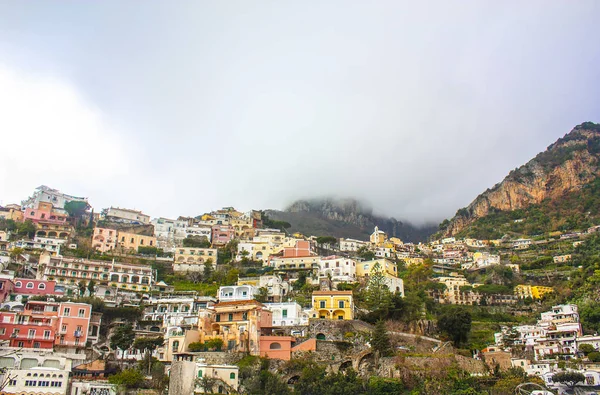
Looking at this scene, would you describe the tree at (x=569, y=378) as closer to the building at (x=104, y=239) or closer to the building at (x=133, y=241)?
the building at (x=133, y=241)

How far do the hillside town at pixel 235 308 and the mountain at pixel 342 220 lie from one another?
3752cm

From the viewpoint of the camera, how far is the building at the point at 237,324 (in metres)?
41.3

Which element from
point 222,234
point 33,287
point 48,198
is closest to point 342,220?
point 222,234

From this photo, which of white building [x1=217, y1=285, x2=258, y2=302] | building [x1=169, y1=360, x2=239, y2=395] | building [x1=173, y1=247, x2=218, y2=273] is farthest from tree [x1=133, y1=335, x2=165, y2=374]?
building [x1=173, y1=247, x2=218, y2=273]

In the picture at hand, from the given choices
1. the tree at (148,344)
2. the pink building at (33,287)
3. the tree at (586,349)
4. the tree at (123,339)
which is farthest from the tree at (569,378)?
the pink building at (33,287)

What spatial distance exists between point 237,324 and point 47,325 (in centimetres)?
1579

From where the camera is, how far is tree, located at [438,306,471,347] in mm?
46406

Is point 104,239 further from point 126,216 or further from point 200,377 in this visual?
point 200,377

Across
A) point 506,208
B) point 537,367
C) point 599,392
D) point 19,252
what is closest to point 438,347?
point 537,367

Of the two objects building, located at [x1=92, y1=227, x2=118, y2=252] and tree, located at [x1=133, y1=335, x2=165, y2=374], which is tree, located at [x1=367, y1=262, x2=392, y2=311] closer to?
tree, located at [x1=133, y1=335, x2=165, y2=374]

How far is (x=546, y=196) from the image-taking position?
346ft

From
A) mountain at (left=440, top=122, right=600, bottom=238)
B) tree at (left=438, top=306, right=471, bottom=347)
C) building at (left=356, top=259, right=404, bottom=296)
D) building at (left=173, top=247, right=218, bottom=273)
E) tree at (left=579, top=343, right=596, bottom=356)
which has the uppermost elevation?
mountain at (left=440, top=122, right=600, bottom=238)

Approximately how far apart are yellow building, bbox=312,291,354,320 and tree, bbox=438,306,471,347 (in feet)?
26.7

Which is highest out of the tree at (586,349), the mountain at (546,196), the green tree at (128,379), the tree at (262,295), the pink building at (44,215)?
the mountain at (546,196)
